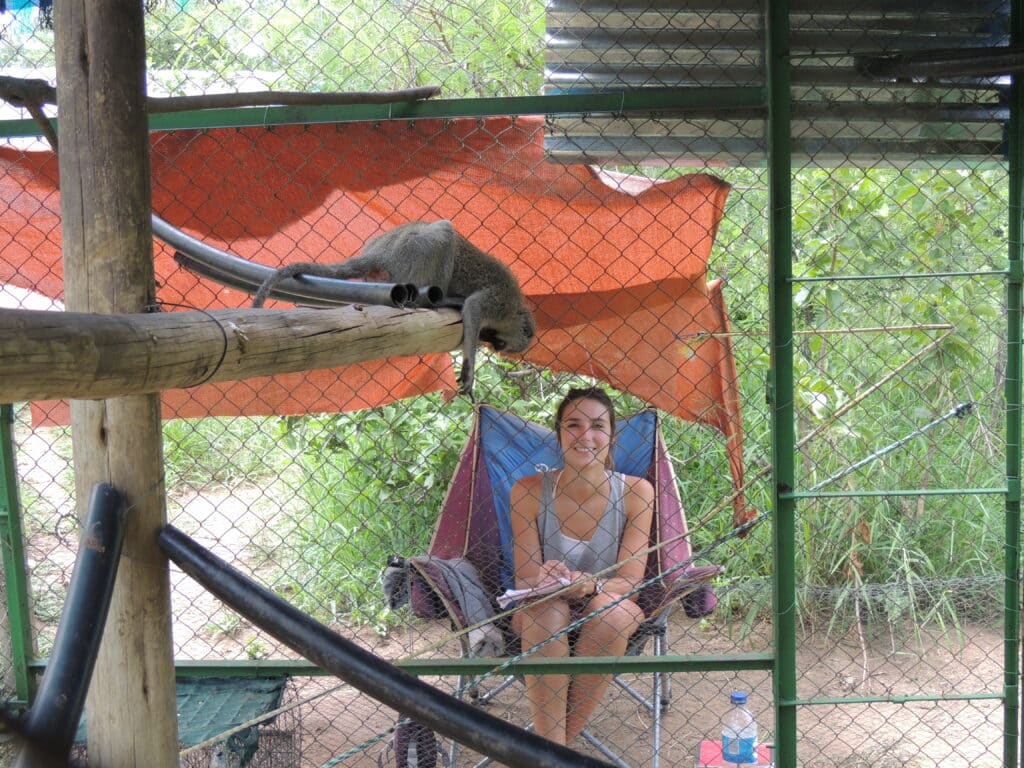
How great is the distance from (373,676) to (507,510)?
2757 millimetres

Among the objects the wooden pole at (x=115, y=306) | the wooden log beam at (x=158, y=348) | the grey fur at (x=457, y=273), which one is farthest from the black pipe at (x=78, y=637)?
the grey fur at (x=457, y=273)

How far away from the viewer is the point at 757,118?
3314mm

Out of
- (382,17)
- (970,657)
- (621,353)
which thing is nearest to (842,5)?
(621,353)

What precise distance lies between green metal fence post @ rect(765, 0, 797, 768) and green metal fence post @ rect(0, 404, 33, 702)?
2608 millimetres

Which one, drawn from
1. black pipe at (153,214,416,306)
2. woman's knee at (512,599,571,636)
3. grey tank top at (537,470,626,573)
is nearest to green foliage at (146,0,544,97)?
grey tank top at (537,470,626,573)

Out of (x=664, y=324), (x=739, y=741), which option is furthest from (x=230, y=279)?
(x=739, y=741)

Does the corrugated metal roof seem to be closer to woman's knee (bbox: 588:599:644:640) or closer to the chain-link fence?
the chain-link fence

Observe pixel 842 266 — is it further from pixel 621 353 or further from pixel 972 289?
pixel 621 353

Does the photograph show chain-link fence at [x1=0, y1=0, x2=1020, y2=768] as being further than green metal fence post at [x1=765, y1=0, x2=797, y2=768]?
Yes

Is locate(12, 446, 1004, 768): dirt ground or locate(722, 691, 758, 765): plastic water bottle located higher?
locate(722, 691, 758, 765): plastic water bottle

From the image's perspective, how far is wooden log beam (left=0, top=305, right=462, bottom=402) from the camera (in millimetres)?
1180

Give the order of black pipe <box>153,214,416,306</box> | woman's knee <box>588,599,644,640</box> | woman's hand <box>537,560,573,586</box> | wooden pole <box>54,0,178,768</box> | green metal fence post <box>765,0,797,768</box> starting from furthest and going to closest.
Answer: woman's hand <box>537,560,573,586</box> < woman's knee <box>588,599,644,640</box> < green metal fence post <box>765,0,797,768</box> < black pipe <box>153,214,416,306</box> < wooden pole <box>54,0,178,768</box>

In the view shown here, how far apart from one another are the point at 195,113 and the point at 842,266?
3.45 meters

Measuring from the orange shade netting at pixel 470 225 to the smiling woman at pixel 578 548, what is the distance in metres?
0.28
